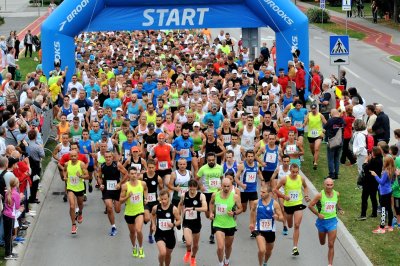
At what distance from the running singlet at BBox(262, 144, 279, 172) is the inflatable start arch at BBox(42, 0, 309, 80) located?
8.92 metres

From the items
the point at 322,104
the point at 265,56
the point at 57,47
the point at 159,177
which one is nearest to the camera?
the point at 159,177

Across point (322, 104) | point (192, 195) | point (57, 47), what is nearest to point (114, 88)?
point (57, 47)

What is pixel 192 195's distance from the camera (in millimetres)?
13828

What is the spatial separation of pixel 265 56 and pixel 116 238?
15.5 m

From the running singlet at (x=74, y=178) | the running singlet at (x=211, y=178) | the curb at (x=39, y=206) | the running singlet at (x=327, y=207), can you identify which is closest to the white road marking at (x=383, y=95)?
the curb at (x=39, y=206)

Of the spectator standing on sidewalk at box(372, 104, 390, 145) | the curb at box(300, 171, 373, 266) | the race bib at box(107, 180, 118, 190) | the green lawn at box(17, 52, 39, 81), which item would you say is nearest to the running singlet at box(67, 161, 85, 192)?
the race bib at box(107, 180, 118, 190)

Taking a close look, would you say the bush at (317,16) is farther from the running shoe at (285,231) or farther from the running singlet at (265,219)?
the running singlet at (265,219)

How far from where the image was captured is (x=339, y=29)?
5328cm

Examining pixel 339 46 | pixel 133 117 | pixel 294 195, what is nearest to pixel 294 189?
pixel 294 195

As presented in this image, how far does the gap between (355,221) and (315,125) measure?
4.05m

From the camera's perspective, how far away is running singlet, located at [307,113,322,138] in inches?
784

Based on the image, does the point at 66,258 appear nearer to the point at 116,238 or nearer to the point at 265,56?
the point at 116,238

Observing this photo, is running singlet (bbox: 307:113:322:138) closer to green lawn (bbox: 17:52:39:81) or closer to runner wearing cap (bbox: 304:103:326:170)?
runner wearing cap (bbox: 304:103:326:170)

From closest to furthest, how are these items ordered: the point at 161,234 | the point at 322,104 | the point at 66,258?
the point at 161,234 → the point at 66,258 → the point at 322,104
